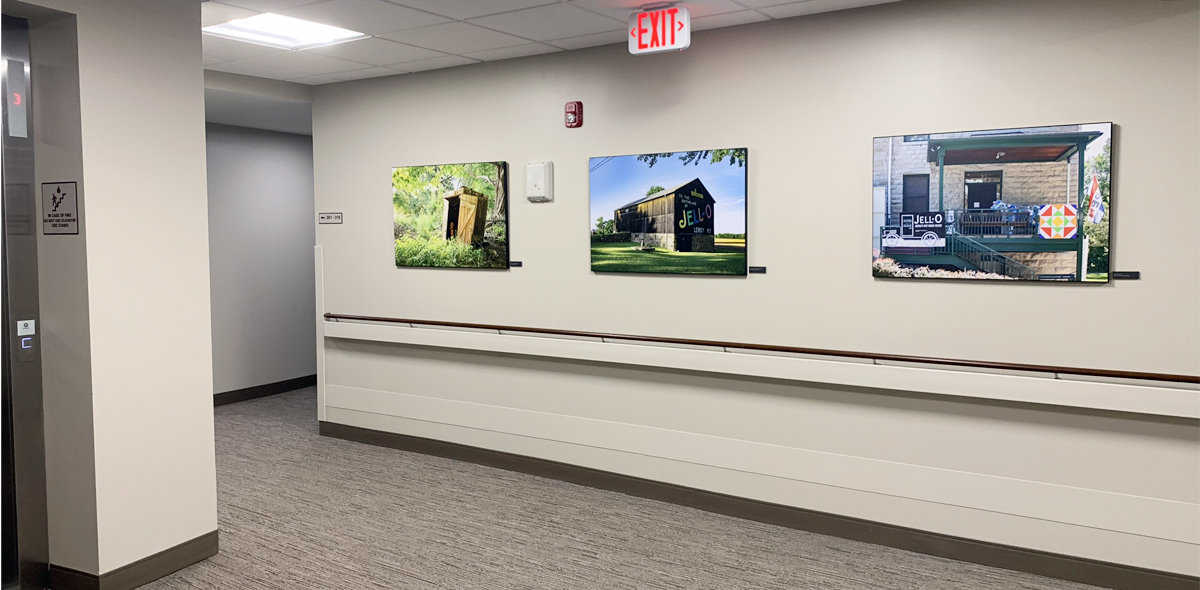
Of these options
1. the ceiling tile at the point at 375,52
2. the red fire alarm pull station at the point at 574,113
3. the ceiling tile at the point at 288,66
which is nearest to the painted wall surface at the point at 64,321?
the ceiling tile at the point at 375,52

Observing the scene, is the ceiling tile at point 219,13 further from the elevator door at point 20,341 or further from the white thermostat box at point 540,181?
the white thermostat box at point 540,181

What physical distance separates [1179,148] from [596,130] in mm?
3088

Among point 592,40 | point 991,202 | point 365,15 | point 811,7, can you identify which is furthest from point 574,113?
point 991,202

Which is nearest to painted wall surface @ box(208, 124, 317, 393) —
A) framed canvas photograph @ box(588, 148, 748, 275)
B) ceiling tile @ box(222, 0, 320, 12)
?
ceiling tile @ box(222, 0, 320, 12)

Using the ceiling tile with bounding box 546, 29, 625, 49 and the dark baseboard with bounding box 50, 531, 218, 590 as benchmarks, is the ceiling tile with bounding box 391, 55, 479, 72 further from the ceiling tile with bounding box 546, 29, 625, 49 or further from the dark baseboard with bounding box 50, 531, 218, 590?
the dark baseboard with bounding box 50, 531, 218, 590

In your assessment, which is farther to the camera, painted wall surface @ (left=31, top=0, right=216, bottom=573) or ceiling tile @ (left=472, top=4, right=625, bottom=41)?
ceiling tile @ (left=472, top=4, right=625, bottom=41)

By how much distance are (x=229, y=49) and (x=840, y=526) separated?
15.4 feet

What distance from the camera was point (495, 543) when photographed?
4.48m

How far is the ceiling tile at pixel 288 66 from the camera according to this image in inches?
219

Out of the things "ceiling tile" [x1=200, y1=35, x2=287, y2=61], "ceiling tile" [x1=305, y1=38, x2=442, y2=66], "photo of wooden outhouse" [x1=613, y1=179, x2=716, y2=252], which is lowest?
"photo of wooden outhouse" [x1=613, y1=179, x2=716, y2=252]

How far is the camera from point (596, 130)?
535 centimetres

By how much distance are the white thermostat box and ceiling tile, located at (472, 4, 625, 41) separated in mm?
888

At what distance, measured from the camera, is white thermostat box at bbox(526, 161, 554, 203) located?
218 inches

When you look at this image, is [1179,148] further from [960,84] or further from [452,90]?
[452,90]
